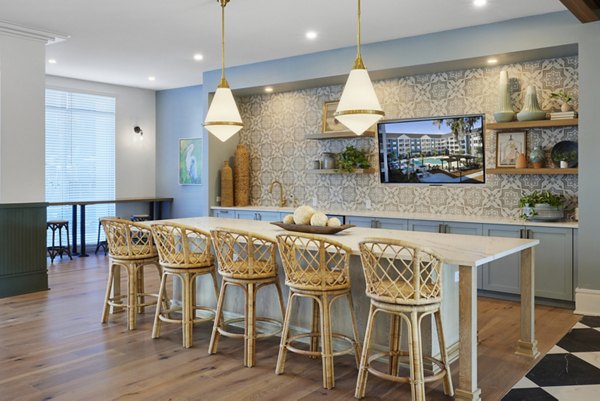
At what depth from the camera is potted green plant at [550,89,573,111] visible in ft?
17.1

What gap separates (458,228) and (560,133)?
4.54ft

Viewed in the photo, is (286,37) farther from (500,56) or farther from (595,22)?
(595,22)

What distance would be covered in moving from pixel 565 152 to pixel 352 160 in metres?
2.42

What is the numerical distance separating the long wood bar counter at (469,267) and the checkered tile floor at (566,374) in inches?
7.8

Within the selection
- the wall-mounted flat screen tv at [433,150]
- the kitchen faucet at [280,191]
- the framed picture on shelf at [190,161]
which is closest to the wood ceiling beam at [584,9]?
the wall-mounted flat screen tv at [433,150]

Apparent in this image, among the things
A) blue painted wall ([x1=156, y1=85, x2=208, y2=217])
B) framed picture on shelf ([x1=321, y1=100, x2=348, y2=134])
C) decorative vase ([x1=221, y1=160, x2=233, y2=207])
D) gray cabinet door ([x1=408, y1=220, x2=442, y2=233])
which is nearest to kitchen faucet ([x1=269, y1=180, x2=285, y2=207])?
Result: decorative vase ([x1=221, y1=160, x2=233, y2=207])

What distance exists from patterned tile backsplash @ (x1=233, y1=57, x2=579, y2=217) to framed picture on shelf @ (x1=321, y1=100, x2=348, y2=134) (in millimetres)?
111

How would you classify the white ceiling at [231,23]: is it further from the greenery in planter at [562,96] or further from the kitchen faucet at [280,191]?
the kitchen faucet at [280,191]

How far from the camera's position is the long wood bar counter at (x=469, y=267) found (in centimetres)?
289

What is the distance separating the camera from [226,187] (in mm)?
7844

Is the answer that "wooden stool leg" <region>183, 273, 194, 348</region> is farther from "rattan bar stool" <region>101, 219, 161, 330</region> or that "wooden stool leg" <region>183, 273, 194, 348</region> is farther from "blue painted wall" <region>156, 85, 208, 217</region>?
"blue painted wall" <region>156, 85, 208, 217</region>

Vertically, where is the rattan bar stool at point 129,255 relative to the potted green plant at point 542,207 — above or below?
below

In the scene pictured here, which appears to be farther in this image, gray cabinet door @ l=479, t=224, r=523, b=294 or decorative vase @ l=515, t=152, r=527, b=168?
decorative vase @ l=515, t=152, r=527, b=168

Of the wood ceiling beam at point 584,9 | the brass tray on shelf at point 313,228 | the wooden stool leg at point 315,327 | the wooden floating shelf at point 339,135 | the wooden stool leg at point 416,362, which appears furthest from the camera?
the wooden floating shelf at point 339,135
